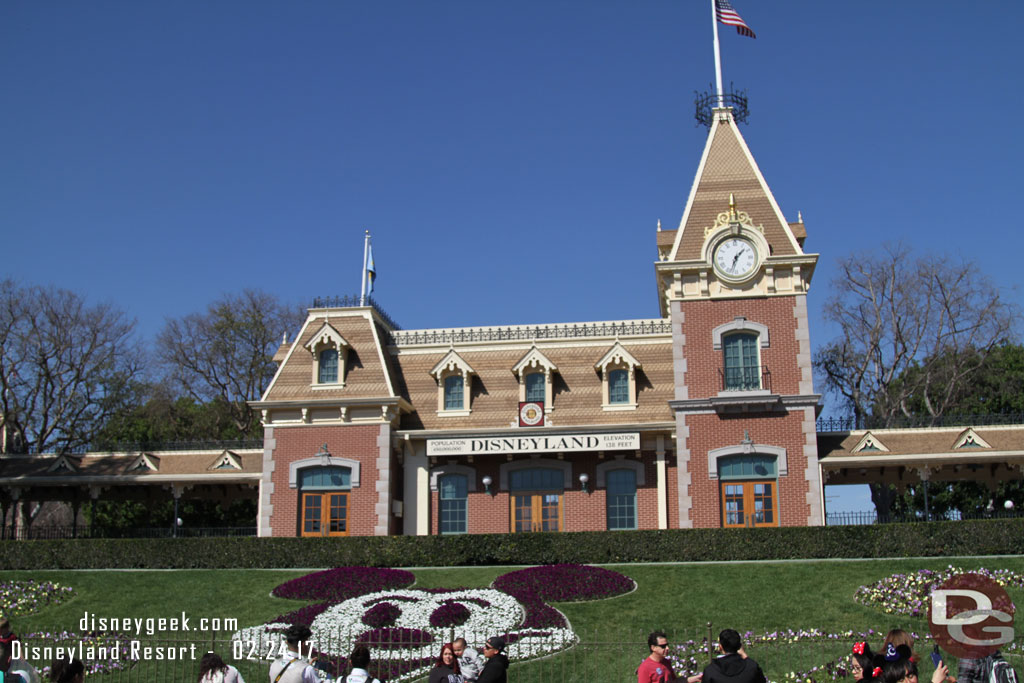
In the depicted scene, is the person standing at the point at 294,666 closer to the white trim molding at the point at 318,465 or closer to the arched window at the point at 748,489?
the arched window at the point at 748,489

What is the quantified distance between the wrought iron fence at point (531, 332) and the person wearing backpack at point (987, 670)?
23216mm

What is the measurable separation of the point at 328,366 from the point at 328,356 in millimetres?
338

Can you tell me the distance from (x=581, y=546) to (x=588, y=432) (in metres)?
5.35

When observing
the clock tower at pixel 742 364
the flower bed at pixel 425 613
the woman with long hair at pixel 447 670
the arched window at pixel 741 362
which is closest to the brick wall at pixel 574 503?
the clock tower at pixel 742 364

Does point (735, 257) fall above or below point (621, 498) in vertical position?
above

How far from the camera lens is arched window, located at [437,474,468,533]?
31.2 meters

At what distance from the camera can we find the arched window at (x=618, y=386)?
103ft

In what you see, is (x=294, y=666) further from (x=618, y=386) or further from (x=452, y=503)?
(x=618, y=386)

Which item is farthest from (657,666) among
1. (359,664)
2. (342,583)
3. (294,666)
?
(342,583)

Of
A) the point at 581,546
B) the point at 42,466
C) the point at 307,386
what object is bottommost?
the point at 581,546

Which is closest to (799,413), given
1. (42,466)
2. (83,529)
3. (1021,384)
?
(1021,384)

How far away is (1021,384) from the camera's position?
44.4m

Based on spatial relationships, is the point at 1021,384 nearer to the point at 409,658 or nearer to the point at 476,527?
the point at 476,527

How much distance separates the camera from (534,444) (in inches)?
1188
